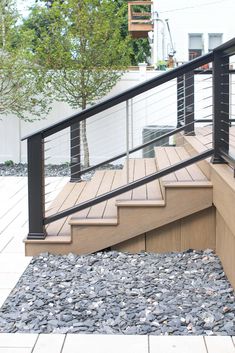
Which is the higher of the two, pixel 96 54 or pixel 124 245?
pixel 96 54

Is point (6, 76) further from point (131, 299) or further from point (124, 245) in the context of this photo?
point (131, 299)

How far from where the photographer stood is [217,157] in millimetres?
4422

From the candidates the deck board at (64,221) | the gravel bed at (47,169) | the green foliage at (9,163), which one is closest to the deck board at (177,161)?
the deck board at (64,221)

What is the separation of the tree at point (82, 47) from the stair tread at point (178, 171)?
2793mm

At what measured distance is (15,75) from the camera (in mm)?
9055

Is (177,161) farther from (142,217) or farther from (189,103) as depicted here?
(189,103)

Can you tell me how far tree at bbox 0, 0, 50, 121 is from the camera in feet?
29.3

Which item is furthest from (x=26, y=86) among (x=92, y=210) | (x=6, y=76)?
(x=92, y=210)

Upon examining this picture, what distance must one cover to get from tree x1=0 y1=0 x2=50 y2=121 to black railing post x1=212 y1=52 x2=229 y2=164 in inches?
203

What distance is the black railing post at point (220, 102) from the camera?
14.4 feet

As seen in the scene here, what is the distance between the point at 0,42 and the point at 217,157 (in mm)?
5674

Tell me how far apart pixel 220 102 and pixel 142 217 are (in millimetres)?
1082

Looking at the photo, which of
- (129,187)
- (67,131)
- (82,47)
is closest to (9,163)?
(67,131)

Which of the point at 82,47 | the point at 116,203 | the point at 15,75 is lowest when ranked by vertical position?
the point at 116,203
